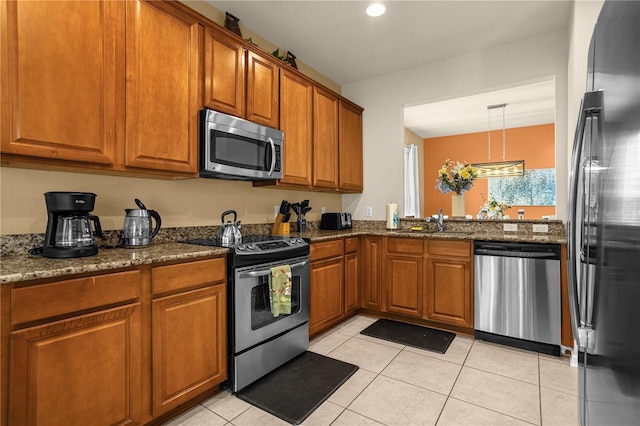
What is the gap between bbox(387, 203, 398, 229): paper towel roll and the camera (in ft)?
11.8

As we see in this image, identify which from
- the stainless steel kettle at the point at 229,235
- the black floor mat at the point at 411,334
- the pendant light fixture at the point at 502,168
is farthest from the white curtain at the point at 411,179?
the stainless steel kettle at the point at 229,235

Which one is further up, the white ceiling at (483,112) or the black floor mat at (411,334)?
the white ceiling at (483,112)

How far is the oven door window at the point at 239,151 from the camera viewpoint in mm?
2193

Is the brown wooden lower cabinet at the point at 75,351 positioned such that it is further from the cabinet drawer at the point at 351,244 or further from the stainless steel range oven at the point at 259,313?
the cabinet drawer at the point at 351,244

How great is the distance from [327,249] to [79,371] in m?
1.90

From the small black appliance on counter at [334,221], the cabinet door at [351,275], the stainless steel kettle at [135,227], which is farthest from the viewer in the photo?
the small black appliance on counter at [334,221]

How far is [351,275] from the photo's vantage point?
3238mm

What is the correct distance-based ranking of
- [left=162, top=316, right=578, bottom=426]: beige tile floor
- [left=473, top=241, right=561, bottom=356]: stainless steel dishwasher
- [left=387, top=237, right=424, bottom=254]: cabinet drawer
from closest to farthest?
[left=162, top=316, right=578, bottom=426]: beige tile floor → [left=473, top=241, right=561, bottom=356]: stainless steel dishwasher → [left=387, top=237, right=424, bottom=254]: cabinet drawer

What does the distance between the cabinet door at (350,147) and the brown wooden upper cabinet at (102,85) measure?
1881 mm

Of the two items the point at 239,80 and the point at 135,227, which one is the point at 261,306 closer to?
the point at 135,227

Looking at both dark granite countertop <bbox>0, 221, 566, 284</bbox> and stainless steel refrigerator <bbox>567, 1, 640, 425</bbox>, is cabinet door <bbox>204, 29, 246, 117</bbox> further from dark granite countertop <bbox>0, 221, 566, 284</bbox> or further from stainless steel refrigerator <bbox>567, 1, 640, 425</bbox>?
stainless steel refrigerator <bbox>567, 1, 640, 425</bbox>

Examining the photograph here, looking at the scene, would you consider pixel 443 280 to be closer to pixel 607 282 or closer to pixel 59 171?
pixel 607 282

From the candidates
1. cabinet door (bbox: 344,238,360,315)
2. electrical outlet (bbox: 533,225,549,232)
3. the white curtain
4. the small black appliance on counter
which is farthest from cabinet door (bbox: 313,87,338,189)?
the white curtain

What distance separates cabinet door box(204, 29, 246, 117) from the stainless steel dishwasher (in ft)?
7.66
